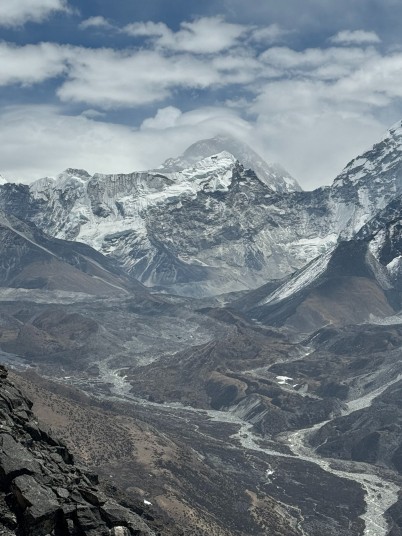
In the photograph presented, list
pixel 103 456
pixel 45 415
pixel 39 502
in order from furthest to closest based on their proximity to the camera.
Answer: pixel 45 415
pixel 103 456
pixel 39 502

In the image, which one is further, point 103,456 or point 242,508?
point 103,456

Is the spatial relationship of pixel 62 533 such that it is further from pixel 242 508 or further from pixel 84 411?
pixel 84 411

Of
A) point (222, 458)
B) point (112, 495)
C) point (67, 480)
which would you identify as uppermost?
point (67, 480)

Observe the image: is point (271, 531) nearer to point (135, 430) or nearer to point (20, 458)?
point (135, 430)

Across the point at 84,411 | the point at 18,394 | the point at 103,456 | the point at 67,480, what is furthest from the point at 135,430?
the point at 67,480

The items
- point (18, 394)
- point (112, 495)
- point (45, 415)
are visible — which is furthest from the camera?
point (45, 415)

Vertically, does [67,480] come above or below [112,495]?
above
